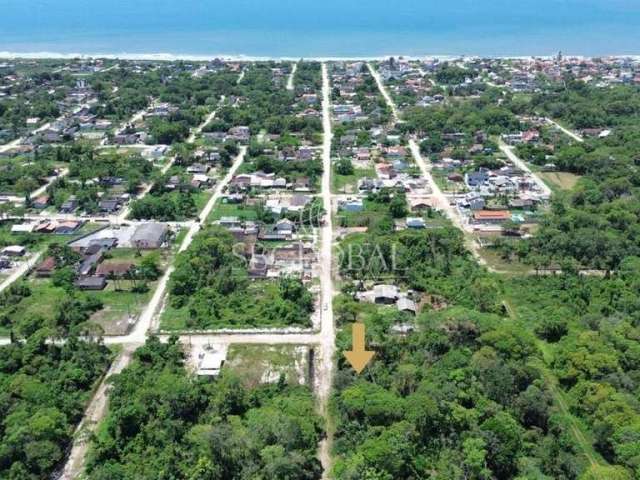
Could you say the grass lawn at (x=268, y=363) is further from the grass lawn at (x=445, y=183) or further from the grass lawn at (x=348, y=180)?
the grass lawn at (x=445, y=183)

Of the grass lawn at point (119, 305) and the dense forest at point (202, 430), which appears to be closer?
Result: the dense forest at point (202, 430)

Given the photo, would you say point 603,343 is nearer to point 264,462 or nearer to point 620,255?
point 620,255

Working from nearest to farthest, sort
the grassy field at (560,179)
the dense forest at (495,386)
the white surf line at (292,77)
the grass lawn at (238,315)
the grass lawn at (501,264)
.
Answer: the dense forest at (495,386)
the grass lawn at (238,315)
the grass lawn at (501,264)
the grassy field at (560,179)
the white surf line at (292,77)

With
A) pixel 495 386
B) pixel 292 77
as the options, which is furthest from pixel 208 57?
pixel 495 386

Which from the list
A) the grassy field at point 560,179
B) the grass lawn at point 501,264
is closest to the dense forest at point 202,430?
the grass lawn at point 501,264

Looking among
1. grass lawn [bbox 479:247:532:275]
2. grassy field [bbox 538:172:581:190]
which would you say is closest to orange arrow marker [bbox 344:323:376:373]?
grass lawn [bbox 479:247:532:275]

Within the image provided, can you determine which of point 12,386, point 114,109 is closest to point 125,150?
point 114,109
